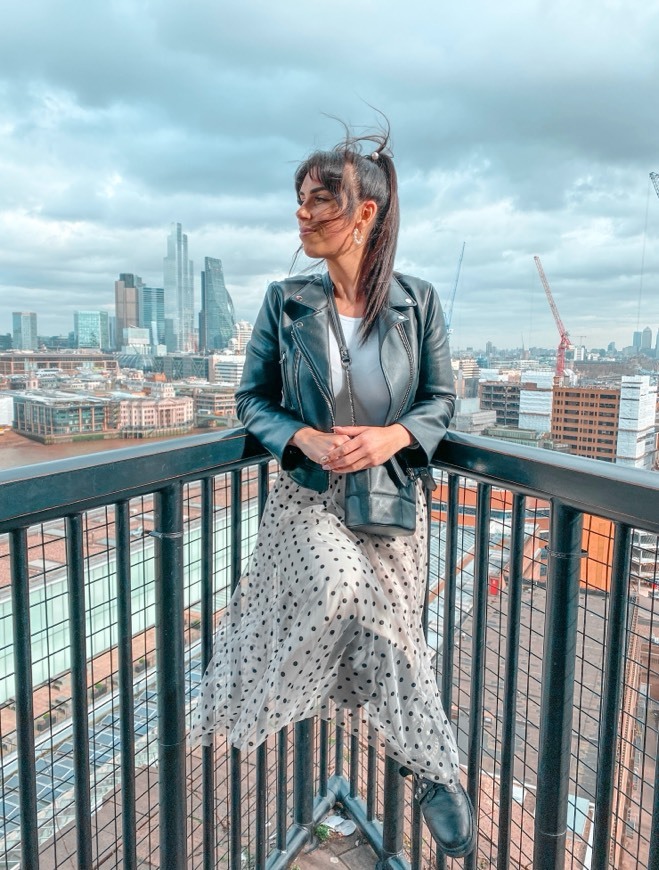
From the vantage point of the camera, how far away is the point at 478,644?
4.66ft

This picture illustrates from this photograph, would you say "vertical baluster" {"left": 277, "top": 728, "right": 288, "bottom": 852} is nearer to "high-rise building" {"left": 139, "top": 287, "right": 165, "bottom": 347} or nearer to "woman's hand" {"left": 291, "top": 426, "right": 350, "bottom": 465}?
"woman's hand" {"left": 291, "top": 426, "right": 350, "bottom": 465}

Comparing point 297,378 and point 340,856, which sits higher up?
point 297,378

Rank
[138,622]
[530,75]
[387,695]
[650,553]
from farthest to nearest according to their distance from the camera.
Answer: [530,75] → [138,622] → [387,695] → [650,553]

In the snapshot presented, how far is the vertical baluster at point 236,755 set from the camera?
5.12 ft

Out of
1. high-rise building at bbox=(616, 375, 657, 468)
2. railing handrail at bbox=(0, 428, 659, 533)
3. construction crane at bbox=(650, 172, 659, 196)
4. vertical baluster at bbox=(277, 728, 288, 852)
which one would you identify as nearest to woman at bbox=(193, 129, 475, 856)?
railing handrail at bbox=(0, 428, 659, 533)

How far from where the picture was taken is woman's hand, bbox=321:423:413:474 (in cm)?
123

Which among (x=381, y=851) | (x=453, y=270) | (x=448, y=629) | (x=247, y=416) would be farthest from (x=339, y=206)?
(x=453, y=270)

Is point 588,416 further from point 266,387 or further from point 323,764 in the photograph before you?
point 266,387

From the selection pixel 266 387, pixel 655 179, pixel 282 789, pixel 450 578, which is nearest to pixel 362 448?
pixel 266 387

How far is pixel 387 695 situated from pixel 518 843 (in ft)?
2.00

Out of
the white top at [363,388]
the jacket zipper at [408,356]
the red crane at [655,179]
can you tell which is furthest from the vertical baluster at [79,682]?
the red crane at [655,179]

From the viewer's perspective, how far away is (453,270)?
3088 cm

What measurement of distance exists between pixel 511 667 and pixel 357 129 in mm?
1283

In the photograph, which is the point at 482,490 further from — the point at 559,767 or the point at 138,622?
the point at 138,622
